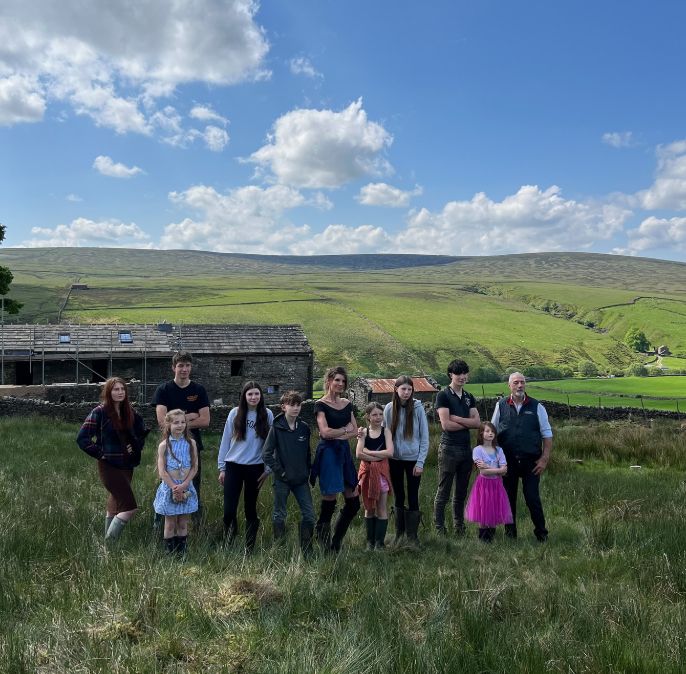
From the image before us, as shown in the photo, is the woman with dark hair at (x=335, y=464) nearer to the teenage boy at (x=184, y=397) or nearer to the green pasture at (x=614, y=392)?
the teenage boy at (x=184, y=397)

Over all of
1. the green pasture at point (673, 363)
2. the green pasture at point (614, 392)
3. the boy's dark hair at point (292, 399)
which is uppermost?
the boy's dark hair at point (292, 399)

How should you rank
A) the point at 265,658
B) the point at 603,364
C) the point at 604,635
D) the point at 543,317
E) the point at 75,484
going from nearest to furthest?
the point at 265,658, the point at 604,635, the point at 75,484, the point at 603,364, the point at 543,317

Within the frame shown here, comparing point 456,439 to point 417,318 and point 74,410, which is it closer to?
point 74,410

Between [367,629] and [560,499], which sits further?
[560,499]

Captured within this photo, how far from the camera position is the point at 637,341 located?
8231 cm

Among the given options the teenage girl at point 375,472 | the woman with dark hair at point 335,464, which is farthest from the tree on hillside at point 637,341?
the woman with dark hair at point 335,464

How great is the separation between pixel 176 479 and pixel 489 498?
339 cm

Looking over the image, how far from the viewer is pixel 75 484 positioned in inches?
293

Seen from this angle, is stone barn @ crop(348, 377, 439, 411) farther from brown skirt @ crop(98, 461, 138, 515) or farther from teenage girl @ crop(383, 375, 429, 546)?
brown skirt @ crop(98, 461, 138, 515)

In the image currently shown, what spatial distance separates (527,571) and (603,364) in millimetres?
73069

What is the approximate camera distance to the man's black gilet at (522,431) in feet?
20.4

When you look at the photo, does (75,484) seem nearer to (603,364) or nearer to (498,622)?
(498,622)

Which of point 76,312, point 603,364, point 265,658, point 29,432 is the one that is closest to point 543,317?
point 603,364

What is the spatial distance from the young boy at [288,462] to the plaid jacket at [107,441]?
1.34 meters
